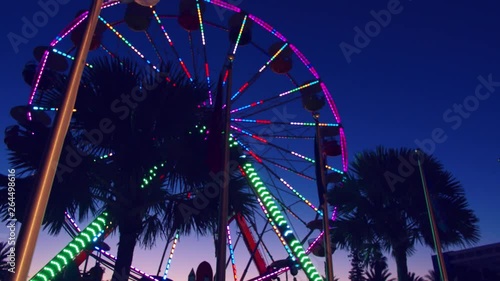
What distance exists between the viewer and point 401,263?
13086 mm

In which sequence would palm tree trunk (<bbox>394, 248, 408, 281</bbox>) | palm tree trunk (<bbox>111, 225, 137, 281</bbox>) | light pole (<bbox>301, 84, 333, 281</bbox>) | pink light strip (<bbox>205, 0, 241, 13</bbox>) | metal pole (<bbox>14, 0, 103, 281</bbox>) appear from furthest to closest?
pink light strip (<bbox>205, 0, 241, 13</bbox>) < palm tree trunk (<bbox>394, 248, 408, 281</bbox>) < palm tree trunk (<bbox>111, 225, 137, 281</bbox>) < light pole (<bbox>301, 84, 333, 281</bbox>) < metal pole (<bbox>14, 0, 103, 281</bbox>)

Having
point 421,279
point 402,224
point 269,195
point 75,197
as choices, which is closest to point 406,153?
point 402,224

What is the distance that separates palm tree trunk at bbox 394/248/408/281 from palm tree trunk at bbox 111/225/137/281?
27.0ft

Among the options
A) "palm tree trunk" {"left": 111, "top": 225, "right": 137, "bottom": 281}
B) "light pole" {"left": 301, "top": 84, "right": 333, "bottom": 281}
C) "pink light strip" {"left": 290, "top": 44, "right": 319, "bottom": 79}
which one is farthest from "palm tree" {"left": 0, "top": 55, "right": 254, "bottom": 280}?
"pink light strip" {"left": 290, "top": 44, "right": 319, "bottom": 79}

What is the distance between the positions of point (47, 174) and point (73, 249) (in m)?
7.14

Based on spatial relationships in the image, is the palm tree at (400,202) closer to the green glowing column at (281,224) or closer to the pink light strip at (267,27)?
the green glowing column at (281,224)

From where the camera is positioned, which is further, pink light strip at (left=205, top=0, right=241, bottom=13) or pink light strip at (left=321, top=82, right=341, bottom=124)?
pink light strip at (left=321, top=82, right=341, bottom=124)

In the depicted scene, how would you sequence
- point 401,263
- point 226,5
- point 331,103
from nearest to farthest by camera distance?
point 401,263, point 226,5, point 331,103

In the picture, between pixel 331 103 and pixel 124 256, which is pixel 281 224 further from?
pixel 331 103

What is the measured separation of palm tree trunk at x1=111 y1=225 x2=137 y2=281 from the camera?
962 centimetres

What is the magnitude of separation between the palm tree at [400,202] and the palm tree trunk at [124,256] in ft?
26.0

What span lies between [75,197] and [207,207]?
3479 millimetres

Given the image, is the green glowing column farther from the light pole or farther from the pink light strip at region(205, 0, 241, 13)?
the pink light strip at region(205, 0, 241, 13)

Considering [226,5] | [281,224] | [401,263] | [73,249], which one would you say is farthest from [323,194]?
[226,5]
